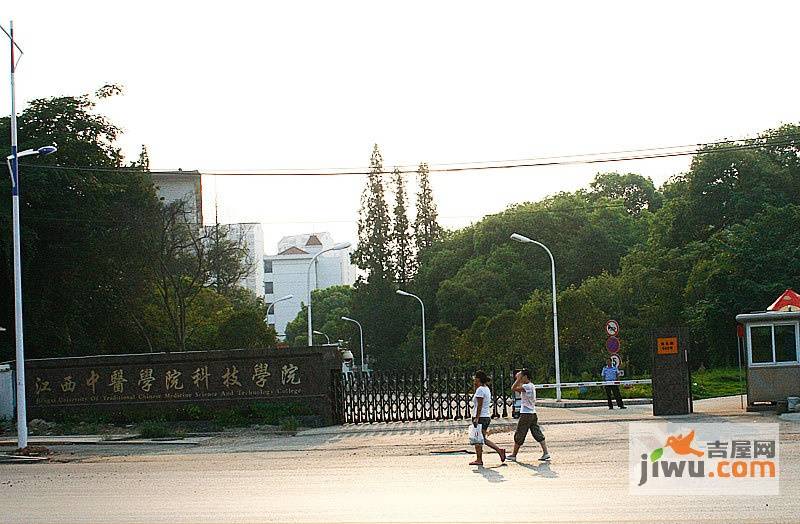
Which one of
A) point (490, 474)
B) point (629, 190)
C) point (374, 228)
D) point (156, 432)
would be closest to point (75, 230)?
point (156, 432)

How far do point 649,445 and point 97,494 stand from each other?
9.68m

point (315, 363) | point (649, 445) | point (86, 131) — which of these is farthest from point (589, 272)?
point (649, 445)

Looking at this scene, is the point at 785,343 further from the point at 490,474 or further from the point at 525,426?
the point at 490,474

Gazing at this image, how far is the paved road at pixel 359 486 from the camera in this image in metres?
11.7

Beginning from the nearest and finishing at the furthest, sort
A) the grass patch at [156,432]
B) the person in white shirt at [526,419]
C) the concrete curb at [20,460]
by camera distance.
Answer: the person in white shirt at [526,419] → the concrete curb at [20,460] → the grass patch at [156,432]

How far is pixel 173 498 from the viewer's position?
14125mm

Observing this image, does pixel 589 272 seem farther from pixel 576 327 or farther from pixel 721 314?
pixel 576 327

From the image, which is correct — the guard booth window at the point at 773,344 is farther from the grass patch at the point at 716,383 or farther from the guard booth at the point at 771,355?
the grass patch at the point at 716,383

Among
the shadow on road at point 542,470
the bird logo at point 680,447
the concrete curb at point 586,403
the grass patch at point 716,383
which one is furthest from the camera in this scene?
the grass patch at point 716,383

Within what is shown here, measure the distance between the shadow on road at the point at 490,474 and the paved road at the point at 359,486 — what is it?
3 centimetres

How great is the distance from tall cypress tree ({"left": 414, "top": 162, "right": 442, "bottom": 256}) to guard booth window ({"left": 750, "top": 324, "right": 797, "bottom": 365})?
59.9m

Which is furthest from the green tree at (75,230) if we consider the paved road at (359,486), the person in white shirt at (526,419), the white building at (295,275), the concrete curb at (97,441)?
the white building at (295,275)

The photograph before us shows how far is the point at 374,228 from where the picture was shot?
82812 millimetres

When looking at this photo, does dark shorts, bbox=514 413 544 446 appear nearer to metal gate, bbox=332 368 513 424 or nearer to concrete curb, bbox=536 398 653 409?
metal gate, bbox=332 368 513 424
